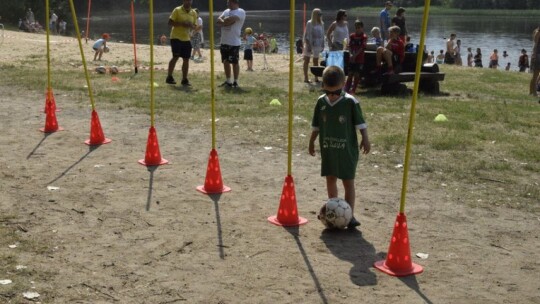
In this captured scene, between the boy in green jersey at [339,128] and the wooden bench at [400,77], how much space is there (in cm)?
862

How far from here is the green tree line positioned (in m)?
55.1

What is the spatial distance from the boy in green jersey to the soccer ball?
0.13 metres

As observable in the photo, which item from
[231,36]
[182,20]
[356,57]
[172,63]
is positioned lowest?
[172,63]

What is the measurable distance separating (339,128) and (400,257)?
1356 mm

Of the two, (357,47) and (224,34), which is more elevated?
(224,34)

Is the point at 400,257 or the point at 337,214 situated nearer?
the point at 400,257

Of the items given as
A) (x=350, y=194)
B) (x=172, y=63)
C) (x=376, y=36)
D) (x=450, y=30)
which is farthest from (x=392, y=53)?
(x=450, y=30)

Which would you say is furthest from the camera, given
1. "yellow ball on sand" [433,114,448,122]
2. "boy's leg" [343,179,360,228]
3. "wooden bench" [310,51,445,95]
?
"wooden bench" [310,51,445,95]

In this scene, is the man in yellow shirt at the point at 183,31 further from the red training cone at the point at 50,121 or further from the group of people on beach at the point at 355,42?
the red training cone at the point at 50,121

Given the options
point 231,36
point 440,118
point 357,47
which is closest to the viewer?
point 440,118

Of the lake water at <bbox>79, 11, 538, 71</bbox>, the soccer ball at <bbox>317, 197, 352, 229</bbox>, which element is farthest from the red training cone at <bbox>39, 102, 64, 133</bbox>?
the lake water at <bbox>79, 11, 538, 71</bbox>

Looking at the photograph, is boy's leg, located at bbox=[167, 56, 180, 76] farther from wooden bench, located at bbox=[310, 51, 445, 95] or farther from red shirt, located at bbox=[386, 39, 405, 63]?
red shirt, located at bbox=[386, 39, 405, 63]

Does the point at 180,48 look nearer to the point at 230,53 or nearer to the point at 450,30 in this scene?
the point at 230,53

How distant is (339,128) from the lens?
21.0 ft
